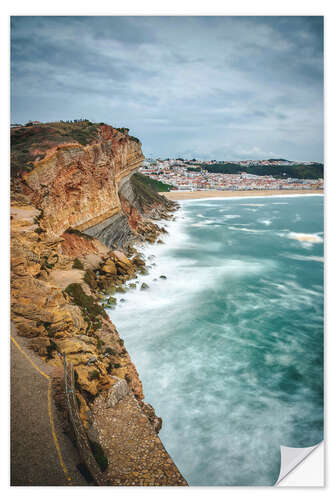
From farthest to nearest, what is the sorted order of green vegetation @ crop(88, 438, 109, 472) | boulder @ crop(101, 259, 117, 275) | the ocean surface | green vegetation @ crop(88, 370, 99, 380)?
boulder @ crop(101, 259, 117, 275) < the ocean surface < green vegetation @ crop(88, 370, 99, 380) < green vegetation @ crop(88, 438, 109, 472)

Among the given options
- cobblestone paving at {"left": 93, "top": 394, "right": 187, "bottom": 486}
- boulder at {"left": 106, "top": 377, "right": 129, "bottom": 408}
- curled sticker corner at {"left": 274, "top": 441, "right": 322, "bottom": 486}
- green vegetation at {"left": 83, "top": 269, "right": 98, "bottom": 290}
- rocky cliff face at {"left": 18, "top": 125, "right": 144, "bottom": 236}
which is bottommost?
curled sticker corner at {"left": 274, "top": 441, "right": 322, "bottom": 486}

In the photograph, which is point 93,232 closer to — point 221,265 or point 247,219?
point 221,265

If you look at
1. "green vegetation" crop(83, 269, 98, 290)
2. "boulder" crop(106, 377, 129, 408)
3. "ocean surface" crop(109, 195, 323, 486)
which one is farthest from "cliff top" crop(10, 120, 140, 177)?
"boulder" crop(106, 377, 129, 408)

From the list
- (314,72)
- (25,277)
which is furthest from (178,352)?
(314,72)

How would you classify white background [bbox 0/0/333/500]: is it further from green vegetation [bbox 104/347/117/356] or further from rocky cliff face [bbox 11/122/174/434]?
green vegetation [bbox 104/347/117/356]
